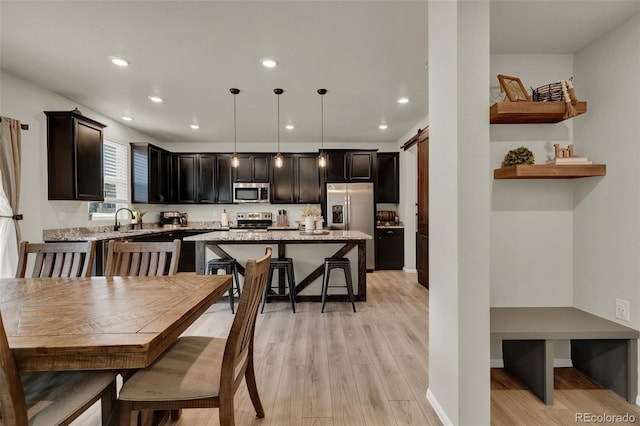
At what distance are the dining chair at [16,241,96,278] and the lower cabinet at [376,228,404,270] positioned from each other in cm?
477

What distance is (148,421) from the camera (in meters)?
1.42

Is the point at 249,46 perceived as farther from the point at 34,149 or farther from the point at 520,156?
the point at 34,149

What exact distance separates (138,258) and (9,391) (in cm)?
126

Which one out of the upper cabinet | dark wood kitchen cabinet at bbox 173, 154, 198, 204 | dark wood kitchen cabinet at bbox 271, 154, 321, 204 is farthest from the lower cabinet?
dark wood kitchen cabinet at bbox 173, 154, 198, 204

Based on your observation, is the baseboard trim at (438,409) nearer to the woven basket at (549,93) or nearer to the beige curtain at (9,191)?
the woven basket at (549,93)

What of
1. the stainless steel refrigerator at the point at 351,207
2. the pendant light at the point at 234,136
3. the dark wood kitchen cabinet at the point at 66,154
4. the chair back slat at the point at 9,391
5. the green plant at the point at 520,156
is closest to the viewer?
the chair back slat at the point at 9,391

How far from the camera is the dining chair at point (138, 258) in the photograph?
2084 millimetres

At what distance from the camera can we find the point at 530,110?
2.06m

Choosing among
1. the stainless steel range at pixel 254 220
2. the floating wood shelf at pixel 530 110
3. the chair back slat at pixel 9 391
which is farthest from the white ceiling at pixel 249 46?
the stainless steel range at pixel 254 220

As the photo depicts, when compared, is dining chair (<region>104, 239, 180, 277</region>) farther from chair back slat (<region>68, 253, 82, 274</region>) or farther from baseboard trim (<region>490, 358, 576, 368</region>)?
baseboard trim (<region>490, 358, 576, 368</region>)

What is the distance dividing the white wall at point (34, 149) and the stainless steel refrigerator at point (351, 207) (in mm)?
4053

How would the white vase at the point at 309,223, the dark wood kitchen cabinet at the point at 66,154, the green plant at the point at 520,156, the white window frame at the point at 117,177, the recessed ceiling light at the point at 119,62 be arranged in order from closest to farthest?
the green plant at the point at 520,156
the recessed ceiling light at the point at 119,62
the dark wood kitchen cabinet at the point at 66,154
the white vase at the point at 309,223
the white window frame at the point at 117,177

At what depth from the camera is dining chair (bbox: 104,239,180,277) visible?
6.84ft

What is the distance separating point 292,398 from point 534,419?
1.46 metres
